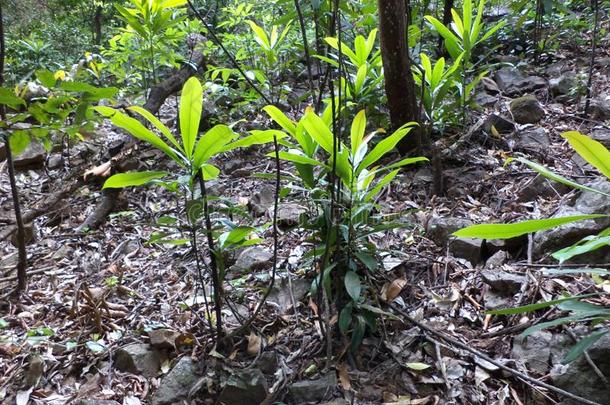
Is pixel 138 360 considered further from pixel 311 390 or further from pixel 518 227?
pixel 518 227

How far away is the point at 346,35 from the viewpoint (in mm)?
4199

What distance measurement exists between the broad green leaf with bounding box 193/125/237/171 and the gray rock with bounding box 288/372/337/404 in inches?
35.1

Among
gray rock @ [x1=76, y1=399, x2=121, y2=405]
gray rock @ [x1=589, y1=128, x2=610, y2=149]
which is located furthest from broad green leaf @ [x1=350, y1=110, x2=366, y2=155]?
gray rock @ [x1=589, y1=128, x2=610, y2=149]

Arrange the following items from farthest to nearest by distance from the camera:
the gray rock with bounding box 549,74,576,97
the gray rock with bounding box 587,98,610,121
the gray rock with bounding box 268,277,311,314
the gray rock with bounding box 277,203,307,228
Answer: the gray rock with bounding box 549,74,576,97
the gray rock with bounding box 587,98,610,121
the gray rock with bounding box 277,203,307,228
the gray rock with bounding box 268,277,311,314

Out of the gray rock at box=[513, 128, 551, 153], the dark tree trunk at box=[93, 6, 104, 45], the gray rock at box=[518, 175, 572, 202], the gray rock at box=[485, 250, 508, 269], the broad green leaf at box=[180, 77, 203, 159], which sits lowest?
the gray rock at box=[485, 250, 508, 269]

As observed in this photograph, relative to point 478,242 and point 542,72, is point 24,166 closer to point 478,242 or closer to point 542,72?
point 478,242

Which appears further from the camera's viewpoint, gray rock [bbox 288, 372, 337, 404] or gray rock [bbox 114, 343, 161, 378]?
gray rock [bbox 114, 343, 161, 378]

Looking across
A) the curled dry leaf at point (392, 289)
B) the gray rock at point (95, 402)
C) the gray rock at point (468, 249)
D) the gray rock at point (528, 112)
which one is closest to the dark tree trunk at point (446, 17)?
the gray rock at point (528, 112)

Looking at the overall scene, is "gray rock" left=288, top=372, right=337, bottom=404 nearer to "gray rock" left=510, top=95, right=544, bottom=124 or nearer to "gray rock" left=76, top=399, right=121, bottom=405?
"gray rock" left=76, top=399, right=121, bottom=405

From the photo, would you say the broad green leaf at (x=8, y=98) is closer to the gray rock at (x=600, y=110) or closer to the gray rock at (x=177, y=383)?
the gray rock at (x=177, y=383)

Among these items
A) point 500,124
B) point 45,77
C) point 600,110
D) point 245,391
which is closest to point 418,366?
point 245,391

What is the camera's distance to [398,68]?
9.74 feet

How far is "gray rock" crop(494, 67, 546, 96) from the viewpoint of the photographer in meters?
4.04

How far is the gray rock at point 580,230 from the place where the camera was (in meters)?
1.95
